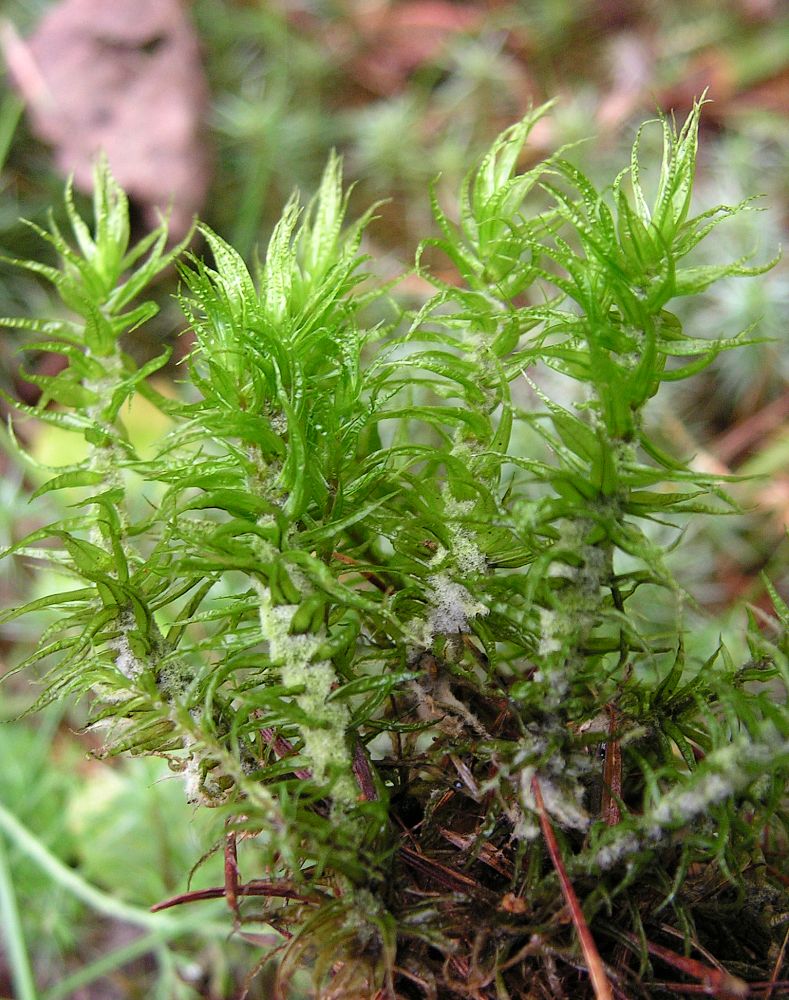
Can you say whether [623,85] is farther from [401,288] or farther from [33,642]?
[33,642]

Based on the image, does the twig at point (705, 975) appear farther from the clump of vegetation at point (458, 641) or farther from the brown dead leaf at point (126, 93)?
the brown dead leaf at point (126, 93)

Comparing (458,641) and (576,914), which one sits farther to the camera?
(458,641)

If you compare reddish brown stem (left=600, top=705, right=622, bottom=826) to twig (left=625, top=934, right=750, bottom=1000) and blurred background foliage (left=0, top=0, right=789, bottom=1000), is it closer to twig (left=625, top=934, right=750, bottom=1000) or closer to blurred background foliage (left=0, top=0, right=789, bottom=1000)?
twig (left=625, top=934, right=750, bottom=1000)

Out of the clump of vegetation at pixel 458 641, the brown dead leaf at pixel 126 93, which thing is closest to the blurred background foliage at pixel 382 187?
the brown dead leaf at pixel 126 93

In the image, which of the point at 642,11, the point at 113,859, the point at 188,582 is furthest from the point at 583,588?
the point at 642,11

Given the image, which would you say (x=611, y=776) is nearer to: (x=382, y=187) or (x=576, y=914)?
(x=576, y=914)

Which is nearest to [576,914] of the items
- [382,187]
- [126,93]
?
[382,187]
